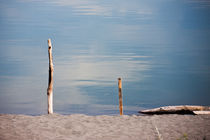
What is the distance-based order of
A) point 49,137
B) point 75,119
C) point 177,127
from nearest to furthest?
point 49,137
point 177,127
point 75,119

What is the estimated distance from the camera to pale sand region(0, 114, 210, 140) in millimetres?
7637

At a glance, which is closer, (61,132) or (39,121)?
(61,132)

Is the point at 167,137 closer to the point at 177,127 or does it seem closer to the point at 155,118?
the point at 177,127

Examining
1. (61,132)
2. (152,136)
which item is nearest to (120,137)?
(152,136)

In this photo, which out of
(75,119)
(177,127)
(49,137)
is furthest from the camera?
(75,119)

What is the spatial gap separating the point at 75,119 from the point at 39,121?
0.99 meters

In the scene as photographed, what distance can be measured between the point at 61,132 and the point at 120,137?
1.47 m

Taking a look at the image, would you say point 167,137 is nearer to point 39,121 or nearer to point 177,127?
point 177,127

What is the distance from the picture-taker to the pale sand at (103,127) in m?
7.64

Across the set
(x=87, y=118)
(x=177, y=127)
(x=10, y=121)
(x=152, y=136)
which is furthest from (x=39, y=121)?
(x=177, y=127)

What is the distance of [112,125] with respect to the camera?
28.3 ft

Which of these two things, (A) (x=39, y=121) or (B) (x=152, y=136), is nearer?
(B) (x=152, y=136)

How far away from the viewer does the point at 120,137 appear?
7660mm

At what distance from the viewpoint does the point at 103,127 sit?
27.8 feet
